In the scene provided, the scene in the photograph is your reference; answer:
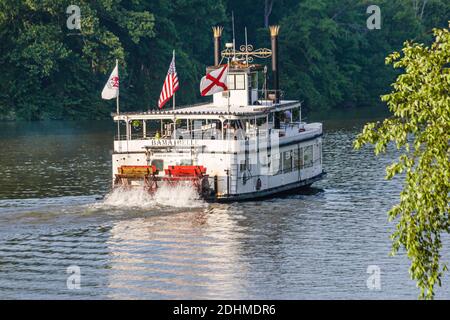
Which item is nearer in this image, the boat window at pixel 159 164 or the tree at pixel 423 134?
→ the tree at pixel 423 134

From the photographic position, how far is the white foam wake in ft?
172

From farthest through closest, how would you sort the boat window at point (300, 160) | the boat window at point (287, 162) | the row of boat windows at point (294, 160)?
the boat window at point (300, 160), the boat window at point (287, 162), the row of boat windows at point (294, 160)

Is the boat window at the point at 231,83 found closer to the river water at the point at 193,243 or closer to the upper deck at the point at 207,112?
the upper deck at the point at 207,112

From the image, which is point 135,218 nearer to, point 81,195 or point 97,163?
point 81,195

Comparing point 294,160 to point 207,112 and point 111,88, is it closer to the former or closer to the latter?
point 207,112

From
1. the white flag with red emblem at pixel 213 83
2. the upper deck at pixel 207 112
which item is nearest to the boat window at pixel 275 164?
the upper deck at pixel 207 112

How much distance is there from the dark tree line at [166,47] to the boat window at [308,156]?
1787 inches

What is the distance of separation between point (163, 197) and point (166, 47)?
62.2 m

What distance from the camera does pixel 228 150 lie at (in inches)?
2105

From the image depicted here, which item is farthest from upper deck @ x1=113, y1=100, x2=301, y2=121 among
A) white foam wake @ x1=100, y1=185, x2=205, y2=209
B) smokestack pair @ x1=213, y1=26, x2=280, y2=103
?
white foam wake @ x1=100, y1=185, x2=205, y2=209

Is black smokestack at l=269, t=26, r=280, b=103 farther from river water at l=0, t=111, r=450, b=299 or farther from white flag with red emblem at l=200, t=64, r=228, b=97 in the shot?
white flag with red emblem at l=200, t=64, r=228, b=97

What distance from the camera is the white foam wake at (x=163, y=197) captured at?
52.3 metres

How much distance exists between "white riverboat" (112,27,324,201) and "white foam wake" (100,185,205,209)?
26 centimetres
